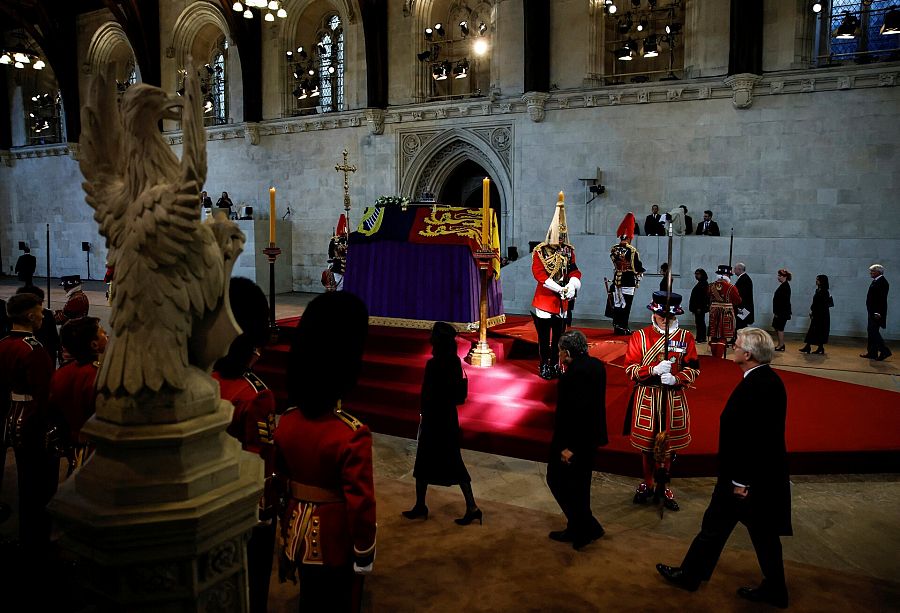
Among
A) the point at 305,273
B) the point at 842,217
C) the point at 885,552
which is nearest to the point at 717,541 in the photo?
the point at 885,552

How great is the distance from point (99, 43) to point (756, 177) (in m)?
19.2

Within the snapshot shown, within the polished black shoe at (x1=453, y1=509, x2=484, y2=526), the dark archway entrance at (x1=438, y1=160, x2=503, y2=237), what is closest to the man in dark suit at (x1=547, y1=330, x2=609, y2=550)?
the polished black shoe at (x1=453, y1=509, x2=484, y2=526)

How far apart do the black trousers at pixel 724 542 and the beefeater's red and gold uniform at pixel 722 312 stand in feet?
19.5

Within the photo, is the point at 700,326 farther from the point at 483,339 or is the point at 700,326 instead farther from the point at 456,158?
the point at 456,158

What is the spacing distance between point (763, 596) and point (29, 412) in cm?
407

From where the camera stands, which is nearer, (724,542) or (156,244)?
(156,244)

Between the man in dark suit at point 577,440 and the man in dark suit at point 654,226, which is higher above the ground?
the man in dark suit at point 654,226

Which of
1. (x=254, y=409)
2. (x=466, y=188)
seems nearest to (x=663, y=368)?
(x=254, y=409)

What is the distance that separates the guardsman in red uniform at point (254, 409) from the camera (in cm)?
266

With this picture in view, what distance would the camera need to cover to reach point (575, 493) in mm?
3857

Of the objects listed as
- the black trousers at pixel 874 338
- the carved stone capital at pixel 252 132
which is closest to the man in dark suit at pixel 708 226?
the black trousers at pixel 874 338

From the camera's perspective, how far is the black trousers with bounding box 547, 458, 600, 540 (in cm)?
383

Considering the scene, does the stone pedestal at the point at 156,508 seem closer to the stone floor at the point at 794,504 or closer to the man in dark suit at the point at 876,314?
the stone floor at the point at 794,504

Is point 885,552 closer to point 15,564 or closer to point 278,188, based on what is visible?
point 15,564
